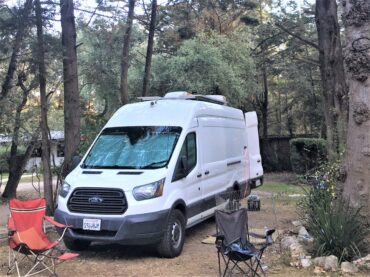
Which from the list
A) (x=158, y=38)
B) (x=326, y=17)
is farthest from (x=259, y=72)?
(x=326, y=17)

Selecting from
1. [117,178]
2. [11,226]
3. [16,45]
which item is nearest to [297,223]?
[117,178]

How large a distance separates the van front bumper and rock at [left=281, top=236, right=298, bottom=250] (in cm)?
193

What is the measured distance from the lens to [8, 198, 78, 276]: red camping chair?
6672mm

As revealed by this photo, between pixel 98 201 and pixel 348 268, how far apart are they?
3.65 meters

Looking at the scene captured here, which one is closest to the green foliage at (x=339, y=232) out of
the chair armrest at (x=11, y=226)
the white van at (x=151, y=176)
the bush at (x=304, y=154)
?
the white van at (x=151, y=176)

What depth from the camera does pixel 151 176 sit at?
24.9 ft

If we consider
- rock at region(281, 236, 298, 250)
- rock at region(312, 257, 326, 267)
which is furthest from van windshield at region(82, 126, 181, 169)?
rock at region(312, 257, 326, 267)

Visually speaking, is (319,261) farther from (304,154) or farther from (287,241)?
(304,154)

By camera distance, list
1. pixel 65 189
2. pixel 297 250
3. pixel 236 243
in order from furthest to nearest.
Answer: pixel 65 189 < pixel 297 250 < pixel 236 243

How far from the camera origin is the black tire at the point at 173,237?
7539mm

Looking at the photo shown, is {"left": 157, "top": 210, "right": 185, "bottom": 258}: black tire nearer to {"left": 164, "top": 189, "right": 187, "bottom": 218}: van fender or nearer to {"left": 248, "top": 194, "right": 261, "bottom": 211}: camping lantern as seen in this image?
{"left": 164, "top": 189, "right": 187, "bottom": 218}: van fender

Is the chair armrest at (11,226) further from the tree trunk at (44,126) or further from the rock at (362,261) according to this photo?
the rock at (362,261)

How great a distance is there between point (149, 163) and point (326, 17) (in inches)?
221

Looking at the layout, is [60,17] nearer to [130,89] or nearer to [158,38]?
[130,89]
